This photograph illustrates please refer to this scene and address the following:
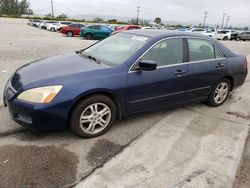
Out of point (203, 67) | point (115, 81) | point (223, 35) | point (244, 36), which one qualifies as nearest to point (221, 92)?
point (203, 67)

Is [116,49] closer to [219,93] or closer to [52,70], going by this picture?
[52,70]

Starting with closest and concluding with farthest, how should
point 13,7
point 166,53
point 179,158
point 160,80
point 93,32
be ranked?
point 179,158 < point 160,80 < point 166,53 < point 93,32 < point 13,7

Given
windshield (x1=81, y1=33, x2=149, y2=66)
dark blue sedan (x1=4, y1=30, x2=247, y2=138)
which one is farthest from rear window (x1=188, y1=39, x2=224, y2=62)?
windshield (x1=81, y1=33, x2=149, y2=66)

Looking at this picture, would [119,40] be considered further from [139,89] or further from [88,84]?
[88,84]

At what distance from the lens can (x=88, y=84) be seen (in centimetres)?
337

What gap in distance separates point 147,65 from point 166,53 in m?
0.66

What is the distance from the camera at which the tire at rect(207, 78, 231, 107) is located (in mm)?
5027


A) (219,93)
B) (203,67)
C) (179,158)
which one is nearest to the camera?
(179,158)

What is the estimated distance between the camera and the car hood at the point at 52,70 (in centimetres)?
340

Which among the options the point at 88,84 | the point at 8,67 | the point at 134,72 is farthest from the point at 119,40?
the point at 8,67

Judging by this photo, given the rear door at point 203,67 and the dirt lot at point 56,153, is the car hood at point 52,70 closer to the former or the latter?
the dirt lot at point 56,153

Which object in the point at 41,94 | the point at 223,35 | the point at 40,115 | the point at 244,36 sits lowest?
the point at 244,36

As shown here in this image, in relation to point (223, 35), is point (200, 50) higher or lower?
higher

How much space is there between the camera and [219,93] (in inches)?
203
